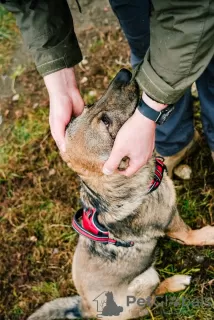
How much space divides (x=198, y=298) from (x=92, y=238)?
109cm

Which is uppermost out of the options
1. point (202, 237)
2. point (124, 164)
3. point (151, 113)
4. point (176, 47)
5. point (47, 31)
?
point (176, 47)

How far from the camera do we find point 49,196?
3.90m

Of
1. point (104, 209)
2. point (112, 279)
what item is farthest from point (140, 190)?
point (112, 279)

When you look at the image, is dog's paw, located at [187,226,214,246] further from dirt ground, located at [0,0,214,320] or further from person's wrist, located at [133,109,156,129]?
person's wrist, located at [133,109,156,129]

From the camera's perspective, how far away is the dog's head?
225 centimetres

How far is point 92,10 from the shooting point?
4.84 metres

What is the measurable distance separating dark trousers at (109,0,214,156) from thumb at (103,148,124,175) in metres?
0.93

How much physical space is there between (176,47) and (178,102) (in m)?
1.31

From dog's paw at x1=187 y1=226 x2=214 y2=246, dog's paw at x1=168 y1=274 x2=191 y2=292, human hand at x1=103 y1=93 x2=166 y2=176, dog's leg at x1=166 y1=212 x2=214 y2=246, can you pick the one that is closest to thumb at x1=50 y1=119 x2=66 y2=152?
human hand at x1=103 y1=93 x2=166 y2=176

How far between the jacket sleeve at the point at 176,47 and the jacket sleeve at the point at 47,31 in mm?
685

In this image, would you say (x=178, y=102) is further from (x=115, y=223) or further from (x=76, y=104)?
(x=115, y=223)

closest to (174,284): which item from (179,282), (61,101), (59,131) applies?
(179,282)

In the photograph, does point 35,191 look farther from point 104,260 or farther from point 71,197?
point 104,260

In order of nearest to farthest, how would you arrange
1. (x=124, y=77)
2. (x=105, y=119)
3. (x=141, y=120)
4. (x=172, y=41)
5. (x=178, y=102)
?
(x=172, y=41) → (x=141, y=120) → (x=105, y=119) → (x=124, y=77) → (x=178, y=102)
